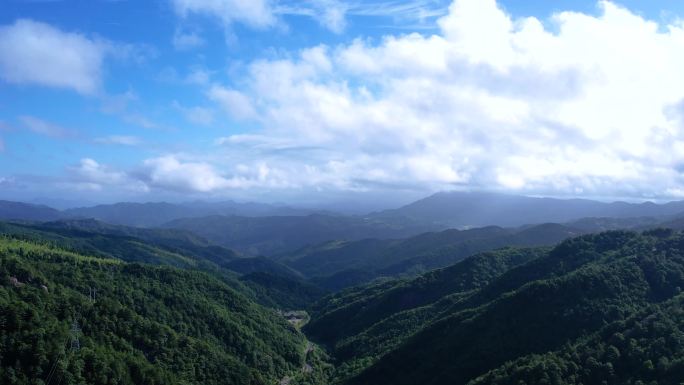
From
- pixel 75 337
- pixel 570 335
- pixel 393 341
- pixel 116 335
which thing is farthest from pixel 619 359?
pixel 75 337

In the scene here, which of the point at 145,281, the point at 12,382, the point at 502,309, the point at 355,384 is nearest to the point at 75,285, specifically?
the point at 145,281

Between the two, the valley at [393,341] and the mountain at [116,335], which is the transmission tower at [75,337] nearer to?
the mountain at [116,335]

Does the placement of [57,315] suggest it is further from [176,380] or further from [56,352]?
[176,380]

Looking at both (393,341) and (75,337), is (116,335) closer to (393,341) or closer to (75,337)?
(75,337)

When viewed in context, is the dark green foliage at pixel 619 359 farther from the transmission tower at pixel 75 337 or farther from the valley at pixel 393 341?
the transmission tower at pixel 75 337

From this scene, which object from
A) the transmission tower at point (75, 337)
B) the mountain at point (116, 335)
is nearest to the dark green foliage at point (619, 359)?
the mountain at point (116, 335)

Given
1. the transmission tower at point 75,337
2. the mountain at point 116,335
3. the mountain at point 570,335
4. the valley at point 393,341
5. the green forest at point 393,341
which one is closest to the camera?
the mountain at point 570,335

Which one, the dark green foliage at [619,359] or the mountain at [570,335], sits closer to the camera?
the dark green foliage at [619,359]

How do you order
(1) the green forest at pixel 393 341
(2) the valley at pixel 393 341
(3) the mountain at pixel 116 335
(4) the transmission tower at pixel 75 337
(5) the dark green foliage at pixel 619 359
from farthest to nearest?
(4) the transmission tower at pixel 75 337, (2) the valley at pixel 393 341, (3) the mountain at pixel 116 335, (1) the green forest at pixel 393 341, (5) the dark green foliage at pixel 619 359

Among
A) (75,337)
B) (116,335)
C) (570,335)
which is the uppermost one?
(75,337)
